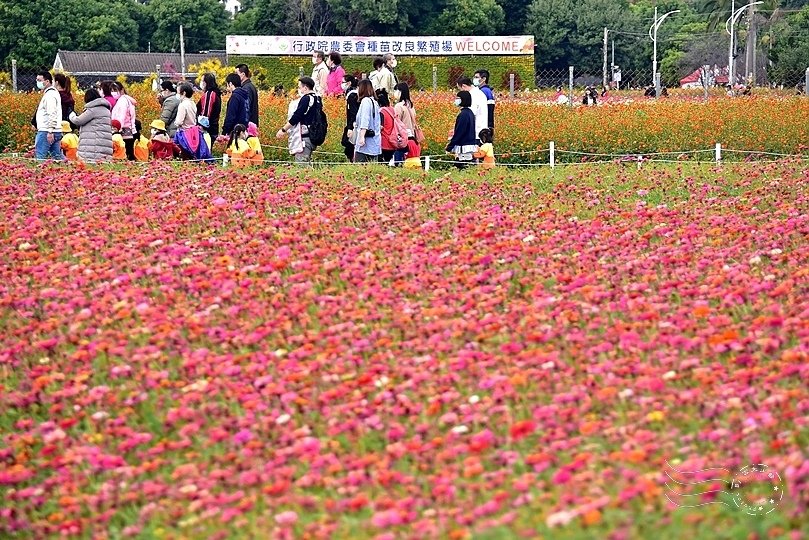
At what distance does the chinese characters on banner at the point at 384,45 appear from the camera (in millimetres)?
49844

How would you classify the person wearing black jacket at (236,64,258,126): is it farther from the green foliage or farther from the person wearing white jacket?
the green foliage

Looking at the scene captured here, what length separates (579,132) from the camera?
74.7 ft

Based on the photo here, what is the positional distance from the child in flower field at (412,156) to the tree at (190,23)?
2180 inches

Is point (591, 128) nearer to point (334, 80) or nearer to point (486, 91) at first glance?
point (334, 80)

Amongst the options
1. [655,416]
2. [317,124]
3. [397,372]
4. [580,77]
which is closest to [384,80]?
[317,124]

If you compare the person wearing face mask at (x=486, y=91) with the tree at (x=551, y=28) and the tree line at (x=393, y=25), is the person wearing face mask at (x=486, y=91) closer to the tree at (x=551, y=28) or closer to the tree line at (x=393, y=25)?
the tree line at (x=393, y=25)

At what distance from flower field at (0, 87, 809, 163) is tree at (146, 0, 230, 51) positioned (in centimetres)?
4707

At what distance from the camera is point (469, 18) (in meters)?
64.7

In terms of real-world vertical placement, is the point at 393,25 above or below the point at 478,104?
above

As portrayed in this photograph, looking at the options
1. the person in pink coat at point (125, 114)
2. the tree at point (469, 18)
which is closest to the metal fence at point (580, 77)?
the tree at point (469, 18)

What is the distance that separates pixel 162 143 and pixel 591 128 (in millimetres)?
8727

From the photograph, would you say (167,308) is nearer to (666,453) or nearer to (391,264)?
(391,264)

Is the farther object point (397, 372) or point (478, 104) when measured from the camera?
point (478, 104)

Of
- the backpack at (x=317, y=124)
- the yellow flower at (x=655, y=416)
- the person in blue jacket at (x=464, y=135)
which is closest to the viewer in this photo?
the yellow flower at (x=655, y=416)
